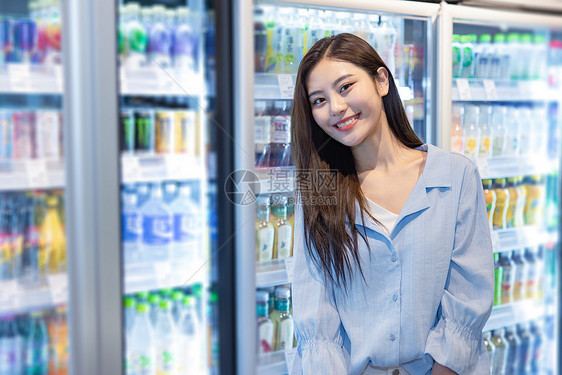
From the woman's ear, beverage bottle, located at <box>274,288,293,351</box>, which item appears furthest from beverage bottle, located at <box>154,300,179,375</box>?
the woman's ear

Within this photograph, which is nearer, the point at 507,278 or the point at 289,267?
the point at 289,267

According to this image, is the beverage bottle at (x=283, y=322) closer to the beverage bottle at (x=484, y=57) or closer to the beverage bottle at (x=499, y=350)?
the beverage bottle at (x=499, y=350)

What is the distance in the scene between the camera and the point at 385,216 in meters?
1.34

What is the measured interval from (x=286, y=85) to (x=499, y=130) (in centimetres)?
108

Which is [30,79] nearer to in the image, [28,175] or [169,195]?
[28,175]

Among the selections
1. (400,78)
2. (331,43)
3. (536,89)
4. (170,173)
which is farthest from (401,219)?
(536,89)

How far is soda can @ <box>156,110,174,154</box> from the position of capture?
198cm

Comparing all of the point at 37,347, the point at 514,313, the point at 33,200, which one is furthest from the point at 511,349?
the point at 33,200

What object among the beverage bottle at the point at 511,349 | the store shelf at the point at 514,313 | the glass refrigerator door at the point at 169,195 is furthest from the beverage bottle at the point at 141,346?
the beverage bottle at the point at 511,349

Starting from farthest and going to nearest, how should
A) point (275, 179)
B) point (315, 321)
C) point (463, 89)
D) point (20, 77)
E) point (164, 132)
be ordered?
point (164, 132) < point (463, 89) < point (275, 179) < point (20, 77) < point (315, 321)

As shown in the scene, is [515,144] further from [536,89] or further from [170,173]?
[170,173]

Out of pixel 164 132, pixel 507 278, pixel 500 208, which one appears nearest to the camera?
pixel 164 132

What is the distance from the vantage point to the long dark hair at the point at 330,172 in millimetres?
1310

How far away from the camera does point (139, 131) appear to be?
1.94 metres
